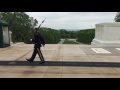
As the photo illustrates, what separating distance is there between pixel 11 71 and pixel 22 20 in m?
40.5

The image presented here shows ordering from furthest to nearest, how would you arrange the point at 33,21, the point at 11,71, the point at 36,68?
the point at 33,21
the point at 36,68
the point at 11,71

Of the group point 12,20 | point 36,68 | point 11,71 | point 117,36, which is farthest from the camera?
point 12,20

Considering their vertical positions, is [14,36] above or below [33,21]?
below

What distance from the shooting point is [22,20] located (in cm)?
4769
